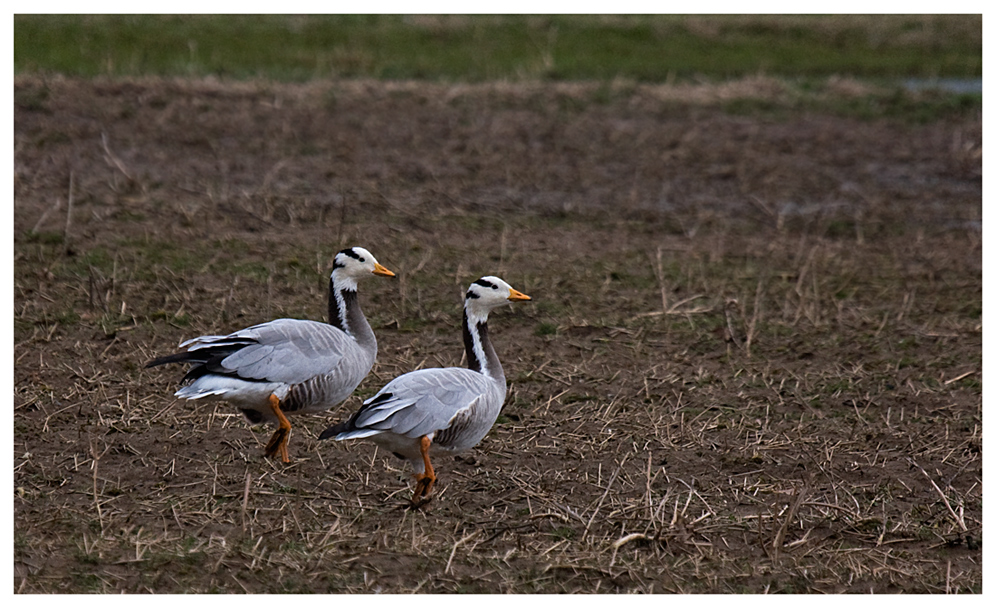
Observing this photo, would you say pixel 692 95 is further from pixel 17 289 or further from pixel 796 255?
pixel 17 289

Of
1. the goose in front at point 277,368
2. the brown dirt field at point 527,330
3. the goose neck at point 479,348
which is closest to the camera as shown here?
the brown dirt field at point 527,330

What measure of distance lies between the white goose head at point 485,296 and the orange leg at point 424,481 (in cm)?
117

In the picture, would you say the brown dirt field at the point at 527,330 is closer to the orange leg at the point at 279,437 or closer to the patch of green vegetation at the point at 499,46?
the orange leg at the point at 279,437

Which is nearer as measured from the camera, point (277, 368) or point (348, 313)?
point (277, 368)

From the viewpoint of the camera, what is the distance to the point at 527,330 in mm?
10383

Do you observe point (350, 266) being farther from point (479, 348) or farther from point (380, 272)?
point (479, 348)

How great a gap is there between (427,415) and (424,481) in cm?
45

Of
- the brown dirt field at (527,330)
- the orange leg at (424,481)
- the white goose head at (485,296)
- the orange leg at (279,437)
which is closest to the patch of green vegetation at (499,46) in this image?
the brown dirt field at (527,330)

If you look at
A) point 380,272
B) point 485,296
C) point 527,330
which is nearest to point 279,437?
point 380,272

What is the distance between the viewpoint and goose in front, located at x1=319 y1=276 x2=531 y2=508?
667cm

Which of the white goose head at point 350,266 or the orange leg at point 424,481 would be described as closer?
the orange leg at point 424,481

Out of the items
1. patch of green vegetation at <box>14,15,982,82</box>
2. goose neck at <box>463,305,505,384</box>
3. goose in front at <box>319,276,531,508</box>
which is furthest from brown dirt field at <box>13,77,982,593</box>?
patch of green vegetation at <box>14,15,982,82</box>

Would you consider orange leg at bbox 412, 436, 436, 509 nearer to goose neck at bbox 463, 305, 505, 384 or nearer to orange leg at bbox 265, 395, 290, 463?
goose neck at bbox 463, 305, 505, 384

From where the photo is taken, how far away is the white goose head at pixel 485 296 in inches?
302
